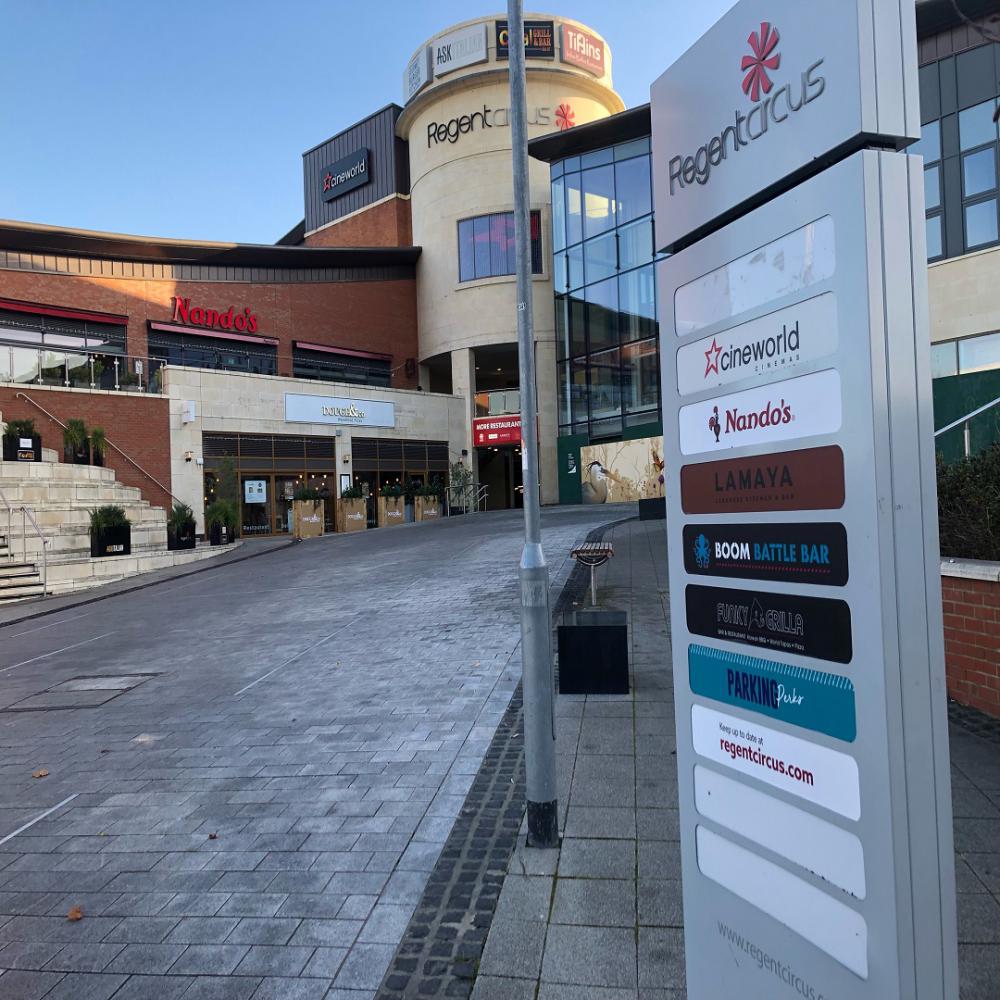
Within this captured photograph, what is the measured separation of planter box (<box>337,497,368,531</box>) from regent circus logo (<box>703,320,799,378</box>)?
1105 inches

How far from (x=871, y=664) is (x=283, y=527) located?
30.3 metres

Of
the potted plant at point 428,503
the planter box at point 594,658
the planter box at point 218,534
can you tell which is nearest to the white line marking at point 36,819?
the planter box at point 594,658

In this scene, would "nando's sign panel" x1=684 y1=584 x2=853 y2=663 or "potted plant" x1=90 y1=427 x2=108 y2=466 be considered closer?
"nando's sign panel" x1=684 y1=584 x2=853 y2=663

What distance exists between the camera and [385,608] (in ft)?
39.1

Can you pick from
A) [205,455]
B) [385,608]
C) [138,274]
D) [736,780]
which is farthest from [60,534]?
[736,780]

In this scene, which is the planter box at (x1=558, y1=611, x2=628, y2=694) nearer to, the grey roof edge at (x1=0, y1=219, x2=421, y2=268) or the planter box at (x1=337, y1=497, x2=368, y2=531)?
Result: the planter box at (x1=337, y1=497, x2=368, y2=531)

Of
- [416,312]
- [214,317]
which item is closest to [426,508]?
[214,317]

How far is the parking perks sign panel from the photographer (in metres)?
1.96

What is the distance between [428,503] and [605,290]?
12.0 m

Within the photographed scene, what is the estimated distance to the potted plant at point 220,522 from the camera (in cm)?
2402

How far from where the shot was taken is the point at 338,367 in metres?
36.4

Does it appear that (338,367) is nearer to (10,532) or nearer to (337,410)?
(337,410)

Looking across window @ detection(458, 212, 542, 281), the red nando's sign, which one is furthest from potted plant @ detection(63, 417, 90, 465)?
window @ detection(458, 212, 542, 281)

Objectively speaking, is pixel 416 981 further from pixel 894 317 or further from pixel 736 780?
pixel 894 317
